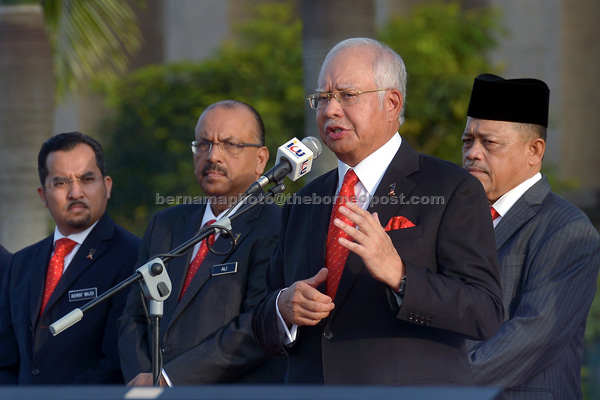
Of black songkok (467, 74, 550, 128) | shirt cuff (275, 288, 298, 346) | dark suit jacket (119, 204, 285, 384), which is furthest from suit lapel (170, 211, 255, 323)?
black songkok (467, 74, 550, 128)

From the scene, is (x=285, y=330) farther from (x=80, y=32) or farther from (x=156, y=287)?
(x=80, y=32)

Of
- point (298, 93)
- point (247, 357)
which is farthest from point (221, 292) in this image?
point (298, 93)

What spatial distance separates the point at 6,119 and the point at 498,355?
18.7 ft

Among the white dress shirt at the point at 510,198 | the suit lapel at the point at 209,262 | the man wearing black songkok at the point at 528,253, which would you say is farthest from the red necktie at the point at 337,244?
the white dress shirt at the point at 510,198

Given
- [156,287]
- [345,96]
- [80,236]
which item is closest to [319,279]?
[156,287]

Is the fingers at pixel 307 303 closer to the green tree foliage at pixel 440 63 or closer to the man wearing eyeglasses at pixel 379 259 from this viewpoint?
the man wearing eyeglasses at pixel 379 259

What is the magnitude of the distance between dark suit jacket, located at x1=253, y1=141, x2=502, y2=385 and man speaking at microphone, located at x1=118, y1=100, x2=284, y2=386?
84cm

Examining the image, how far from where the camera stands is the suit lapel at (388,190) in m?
3.26

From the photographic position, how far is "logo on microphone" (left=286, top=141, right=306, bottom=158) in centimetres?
344

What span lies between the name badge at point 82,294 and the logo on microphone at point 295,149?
198 centimetres

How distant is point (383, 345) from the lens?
10.5ft

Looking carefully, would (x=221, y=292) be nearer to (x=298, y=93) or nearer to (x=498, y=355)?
(x=498, y=355)

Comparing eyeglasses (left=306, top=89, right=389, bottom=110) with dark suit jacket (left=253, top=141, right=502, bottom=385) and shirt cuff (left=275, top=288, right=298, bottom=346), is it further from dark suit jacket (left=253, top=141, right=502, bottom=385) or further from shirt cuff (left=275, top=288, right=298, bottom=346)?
shirt cuff (left=275, top=288, right=298, bottom=346)

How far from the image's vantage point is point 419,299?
3002 millimetres
